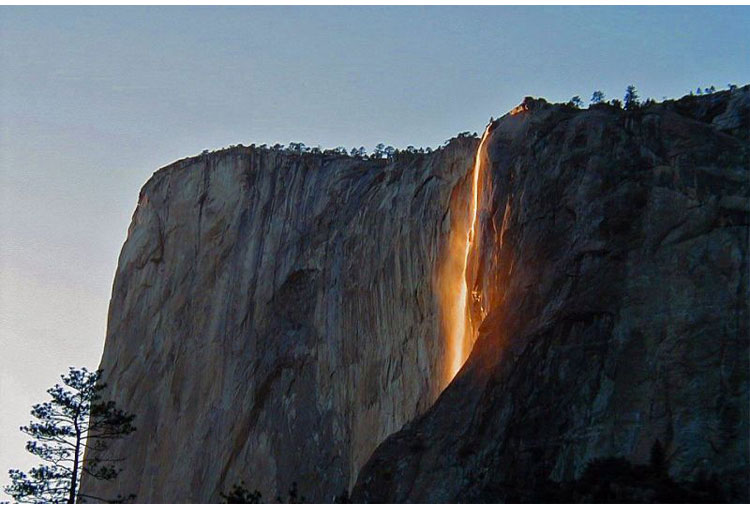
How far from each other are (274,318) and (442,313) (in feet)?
32.2

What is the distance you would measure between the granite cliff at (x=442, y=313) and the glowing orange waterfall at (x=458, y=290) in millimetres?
307

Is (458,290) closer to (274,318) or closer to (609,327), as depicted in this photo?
(274,318)

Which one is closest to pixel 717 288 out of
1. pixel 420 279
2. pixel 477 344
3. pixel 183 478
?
pixel 477 344

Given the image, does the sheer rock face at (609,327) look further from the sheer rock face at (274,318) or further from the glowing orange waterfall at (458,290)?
the sheer rock face at (274,318)

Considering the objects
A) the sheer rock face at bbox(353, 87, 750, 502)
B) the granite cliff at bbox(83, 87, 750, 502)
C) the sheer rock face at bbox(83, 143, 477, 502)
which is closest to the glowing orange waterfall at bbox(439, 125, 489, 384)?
the granite cliff at bbox(83, 87, 750, 502)

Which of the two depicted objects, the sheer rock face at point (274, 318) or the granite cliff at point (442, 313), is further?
the sheer rock face at point (274, 318)

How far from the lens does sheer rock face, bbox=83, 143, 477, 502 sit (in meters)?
46.9

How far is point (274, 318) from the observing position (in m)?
52.9

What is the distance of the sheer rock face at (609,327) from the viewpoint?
99.0 feet

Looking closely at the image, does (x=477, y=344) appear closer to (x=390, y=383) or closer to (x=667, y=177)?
(x=667, y=177)

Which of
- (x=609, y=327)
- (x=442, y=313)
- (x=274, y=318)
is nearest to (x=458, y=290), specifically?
(x=442, y=313)

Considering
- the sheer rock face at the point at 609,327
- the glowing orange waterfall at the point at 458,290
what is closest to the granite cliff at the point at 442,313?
the sheer rock face at the point at 609,327

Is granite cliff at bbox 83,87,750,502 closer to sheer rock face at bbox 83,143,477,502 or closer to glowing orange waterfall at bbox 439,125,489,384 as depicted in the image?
sheer rock face at bbox 83,143,477,502

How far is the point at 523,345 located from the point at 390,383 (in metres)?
14.1
